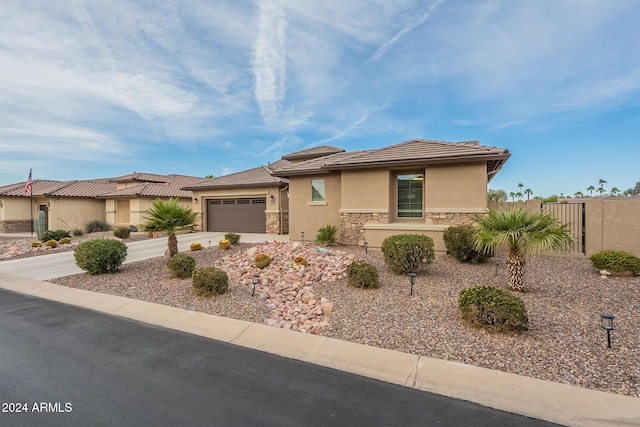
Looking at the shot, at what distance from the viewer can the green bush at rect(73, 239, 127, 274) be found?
944 centimetres

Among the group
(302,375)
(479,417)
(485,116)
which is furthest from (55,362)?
(485,116)

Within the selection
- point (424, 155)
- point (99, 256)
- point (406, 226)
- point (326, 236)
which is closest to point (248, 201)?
point (326, 236)

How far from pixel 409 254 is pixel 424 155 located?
546cm

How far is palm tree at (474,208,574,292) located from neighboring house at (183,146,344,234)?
1362 cm

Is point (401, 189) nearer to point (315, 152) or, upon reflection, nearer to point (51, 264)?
point (315, 152)

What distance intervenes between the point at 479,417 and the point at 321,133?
27225 millimetres

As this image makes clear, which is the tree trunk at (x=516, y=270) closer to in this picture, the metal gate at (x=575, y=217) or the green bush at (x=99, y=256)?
the metal gate at (x=575, y=217)

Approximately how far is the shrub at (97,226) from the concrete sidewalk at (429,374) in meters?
25.6

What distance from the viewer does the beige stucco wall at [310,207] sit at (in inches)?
603

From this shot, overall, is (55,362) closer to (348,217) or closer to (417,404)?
(417,404)

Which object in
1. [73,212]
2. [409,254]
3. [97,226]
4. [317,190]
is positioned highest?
[317,190]

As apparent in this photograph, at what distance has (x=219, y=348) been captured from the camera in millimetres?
4836

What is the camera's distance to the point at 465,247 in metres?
9.95

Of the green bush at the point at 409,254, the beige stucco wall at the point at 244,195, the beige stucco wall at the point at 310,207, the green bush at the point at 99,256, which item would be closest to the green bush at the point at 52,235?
the beige stucco wall at the point at 244,195
